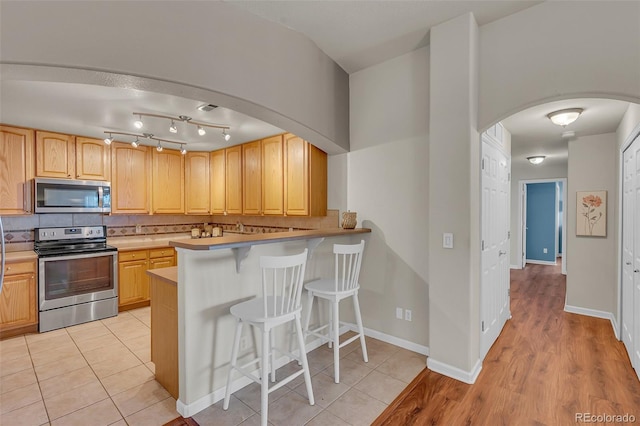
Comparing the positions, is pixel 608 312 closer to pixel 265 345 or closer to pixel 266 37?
pixel 265 345

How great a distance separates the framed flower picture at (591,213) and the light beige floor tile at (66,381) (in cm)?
590

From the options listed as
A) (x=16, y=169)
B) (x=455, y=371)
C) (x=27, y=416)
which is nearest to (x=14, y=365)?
(x=27, y=416)

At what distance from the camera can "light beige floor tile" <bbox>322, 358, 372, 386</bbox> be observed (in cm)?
247

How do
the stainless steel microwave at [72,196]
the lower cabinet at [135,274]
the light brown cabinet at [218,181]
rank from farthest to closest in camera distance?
the light brown cabinet at [218,181]
the lower cabinet at [135,274]
the stainless steel microwave at [72,196]

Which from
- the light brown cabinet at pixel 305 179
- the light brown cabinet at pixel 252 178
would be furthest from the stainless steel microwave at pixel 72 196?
the light brown cabinet at pixel 305 179

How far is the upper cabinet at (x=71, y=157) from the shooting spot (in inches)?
150

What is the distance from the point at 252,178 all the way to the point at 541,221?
7816mm

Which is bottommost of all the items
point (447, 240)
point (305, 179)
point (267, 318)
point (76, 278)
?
point (76, 278)

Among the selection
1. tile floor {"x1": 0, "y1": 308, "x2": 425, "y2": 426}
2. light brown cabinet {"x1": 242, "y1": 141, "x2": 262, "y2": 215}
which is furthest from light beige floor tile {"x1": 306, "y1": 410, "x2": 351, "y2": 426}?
light brown cabinet {"x1": 242, "y1": 141, "x2": 262, "y2": 215}

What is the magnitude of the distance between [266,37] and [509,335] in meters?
4.00

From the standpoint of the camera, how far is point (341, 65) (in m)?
3.30

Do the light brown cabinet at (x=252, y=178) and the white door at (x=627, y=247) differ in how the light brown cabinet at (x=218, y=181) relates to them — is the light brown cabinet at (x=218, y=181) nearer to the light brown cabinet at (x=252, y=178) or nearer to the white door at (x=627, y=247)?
the light brown cabinet at (x=252, y=178)

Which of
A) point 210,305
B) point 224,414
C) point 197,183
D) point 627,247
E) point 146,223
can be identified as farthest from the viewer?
point 197,183

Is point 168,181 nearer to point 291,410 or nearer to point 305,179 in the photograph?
point 305,179
